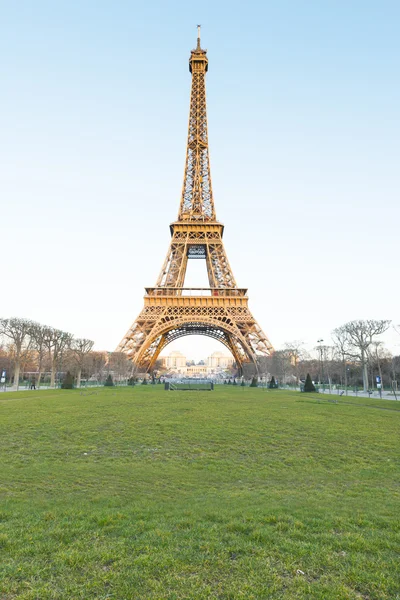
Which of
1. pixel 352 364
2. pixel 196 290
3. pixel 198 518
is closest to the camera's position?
pixel 198 518

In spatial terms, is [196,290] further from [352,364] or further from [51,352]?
[352,364]

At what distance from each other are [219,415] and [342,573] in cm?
1343

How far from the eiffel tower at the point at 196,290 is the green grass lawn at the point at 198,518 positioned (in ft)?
123

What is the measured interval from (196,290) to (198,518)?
158 feet

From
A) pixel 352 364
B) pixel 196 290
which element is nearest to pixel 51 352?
pixel 196 290

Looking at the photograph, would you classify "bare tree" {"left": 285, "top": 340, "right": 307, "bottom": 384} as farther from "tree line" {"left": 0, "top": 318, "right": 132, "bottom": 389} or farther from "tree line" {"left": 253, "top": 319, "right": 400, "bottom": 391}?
"tree line" {"left": 0, "top": 318, "right": 132, "bottom": 389}

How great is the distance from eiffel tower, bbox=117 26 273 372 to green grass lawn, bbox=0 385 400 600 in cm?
3736

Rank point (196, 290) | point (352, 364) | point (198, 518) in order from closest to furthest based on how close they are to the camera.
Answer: point (198, 518) → point (196, 290) → point (352, 364)

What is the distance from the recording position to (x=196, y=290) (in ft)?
175

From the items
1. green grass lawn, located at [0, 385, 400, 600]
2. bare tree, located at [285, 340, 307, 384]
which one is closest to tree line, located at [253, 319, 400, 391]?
bare tree, located at [285, 340, 307, 384]

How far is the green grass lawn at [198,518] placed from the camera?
3805mm

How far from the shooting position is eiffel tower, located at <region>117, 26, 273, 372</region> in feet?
161

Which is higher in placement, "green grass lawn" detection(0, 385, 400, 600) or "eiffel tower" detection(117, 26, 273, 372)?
"eiffel tower" detection(117, 26, 273, 372)

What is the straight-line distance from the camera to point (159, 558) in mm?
4234
